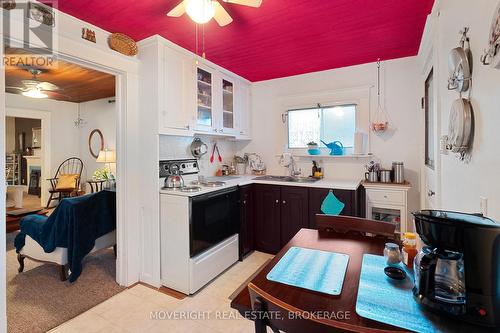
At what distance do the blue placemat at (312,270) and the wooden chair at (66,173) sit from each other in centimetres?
573

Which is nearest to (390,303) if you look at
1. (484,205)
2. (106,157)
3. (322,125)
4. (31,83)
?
(484,205)

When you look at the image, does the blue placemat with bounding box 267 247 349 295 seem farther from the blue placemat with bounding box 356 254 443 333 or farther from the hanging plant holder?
the hanging plant holder

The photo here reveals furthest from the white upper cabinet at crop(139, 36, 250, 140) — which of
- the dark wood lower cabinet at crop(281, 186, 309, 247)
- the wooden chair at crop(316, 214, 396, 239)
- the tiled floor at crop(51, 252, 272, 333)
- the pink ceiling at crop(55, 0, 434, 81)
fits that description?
the wooden chair at crop(316, 214, 396, 239)

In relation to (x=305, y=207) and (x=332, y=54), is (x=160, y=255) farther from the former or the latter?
(x=332, y=54)

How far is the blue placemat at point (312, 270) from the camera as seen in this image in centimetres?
91

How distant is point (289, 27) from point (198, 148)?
5.47 feet

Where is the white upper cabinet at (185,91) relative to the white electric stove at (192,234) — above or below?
above

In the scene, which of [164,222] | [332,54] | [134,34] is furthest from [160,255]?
[332,54]

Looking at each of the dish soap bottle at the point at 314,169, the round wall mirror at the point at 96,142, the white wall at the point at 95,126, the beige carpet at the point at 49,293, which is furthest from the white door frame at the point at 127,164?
the round wall mirror at the point at 96,142

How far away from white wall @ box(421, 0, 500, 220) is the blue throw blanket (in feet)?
9.60

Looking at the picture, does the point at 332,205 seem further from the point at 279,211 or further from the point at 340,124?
the point at 340,124

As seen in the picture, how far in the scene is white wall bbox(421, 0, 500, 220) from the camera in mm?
913

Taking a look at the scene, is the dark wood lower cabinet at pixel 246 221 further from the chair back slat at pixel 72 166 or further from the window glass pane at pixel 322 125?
the chair back slat at pixel 72 166

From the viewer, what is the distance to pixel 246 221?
9.73 feet
